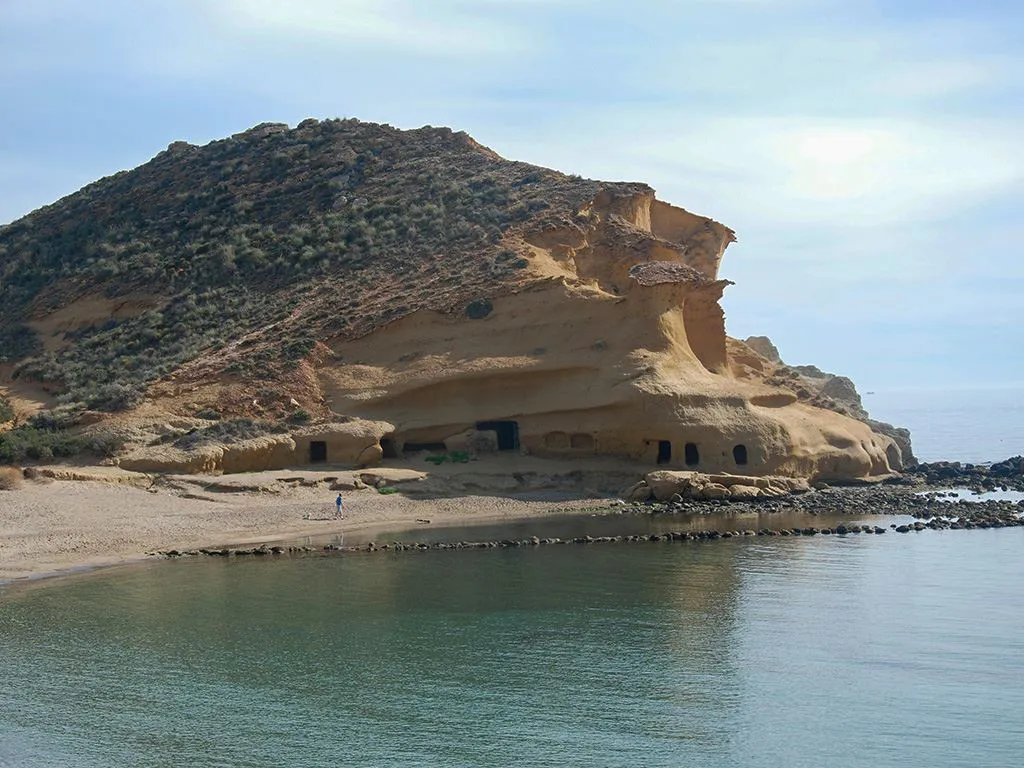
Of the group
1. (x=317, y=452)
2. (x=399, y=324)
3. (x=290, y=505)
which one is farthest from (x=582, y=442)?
(x=290, y=505)

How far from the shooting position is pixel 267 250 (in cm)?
5616

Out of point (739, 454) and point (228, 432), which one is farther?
point (739, 454)

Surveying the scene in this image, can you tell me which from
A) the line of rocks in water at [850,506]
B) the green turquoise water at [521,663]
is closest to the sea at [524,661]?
the green turquoise water at [521,663]

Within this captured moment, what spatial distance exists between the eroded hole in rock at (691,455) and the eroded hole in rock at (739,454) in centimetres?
130

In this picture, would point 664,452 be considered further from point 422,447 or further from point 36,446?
point 36,446

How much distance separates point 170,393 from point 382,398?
8151 millimetres

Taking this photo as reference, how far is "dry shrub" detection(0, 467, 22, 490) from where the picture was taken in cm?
3631

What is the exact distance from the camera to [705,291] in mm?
49219

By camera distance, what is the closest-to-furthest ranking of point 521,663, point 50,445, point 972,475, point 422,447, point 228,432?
point 521,663
point 50,445
point 228,432
point 422,447
point 972,475

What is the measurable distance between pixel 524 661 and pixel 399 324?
27.2 meters

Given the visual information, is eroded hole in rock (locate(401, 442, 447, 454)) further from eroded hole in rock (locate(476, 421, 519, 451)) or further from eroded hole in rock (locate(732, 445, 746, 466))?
eroded hole in rock (locate(732, 445, 746, 466))

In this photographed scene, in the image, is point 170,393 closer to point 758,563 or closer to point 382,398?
point 382,398

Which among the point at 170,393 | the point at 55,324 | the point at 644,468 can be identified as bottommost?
the point at 644,468

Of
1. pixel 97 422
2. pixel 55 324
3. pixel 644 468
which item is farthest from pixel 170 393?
pixel 644 468
